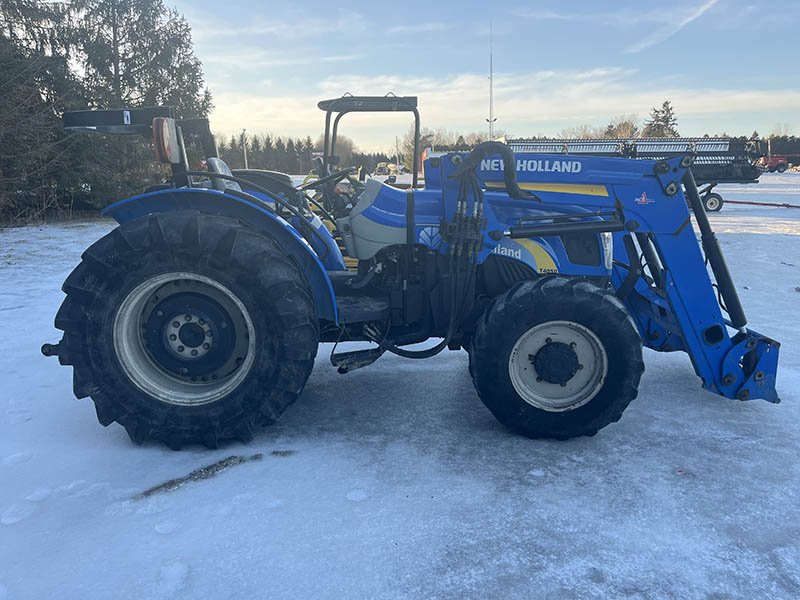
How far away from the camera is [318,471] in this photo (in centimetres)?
266

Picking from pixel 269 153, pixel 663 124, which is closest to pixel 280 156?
pixel 269 153

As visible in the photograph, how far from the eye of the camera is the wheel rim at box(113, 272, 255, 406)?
2857 millimetres

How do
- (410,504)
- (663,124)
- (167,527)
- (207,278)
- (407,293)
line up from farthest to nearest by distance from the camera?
(663,124) < (407,293) < (207,278) < (410,504) < (167,527)

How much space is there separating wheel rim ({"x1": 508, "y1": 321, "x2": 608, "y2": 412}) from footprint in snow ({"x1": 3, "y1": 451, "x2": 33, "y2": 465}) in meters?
2.51

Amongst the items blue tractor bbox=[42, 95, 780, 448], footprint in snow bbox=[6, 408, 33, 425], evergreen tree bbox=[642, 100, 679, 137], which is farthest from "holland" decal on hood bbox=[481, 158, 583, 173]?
evergreen tree bbox=[642, 100, 679, 137]

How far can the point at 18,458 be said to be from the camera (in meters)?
2.77

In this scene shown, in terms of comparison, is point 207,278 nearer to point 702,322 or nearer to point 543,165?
point 543,165

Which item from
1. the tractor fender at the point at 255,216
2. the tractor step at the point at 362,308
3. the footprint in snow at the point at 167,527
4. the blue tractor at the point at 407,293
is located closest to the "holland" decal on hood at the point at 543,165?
the blue tractor at the point at 407,293

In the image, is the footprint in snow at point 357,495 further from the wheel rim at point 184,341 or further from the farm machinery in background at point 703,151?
the farm machinery in background at point 703,151

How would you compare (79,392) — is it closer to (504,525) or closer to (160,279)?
(160,279)

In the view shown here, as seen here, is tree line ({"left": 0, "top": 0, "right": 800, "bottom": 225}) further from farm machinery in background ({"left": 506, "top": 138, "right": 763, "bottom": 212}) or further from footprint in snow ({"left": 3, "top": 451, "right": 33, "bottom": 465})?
footprint in snow ({"left": 3, "top": 451, "right": 33, "bottom": 465})

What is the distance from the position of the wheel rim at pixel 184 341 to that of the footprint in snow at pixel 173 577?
965 mm

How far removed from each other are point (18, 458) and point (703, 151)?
20.4 meters

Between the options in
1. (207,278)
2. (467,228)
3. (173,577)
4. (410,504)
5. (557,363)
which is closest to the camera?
(173,577)
